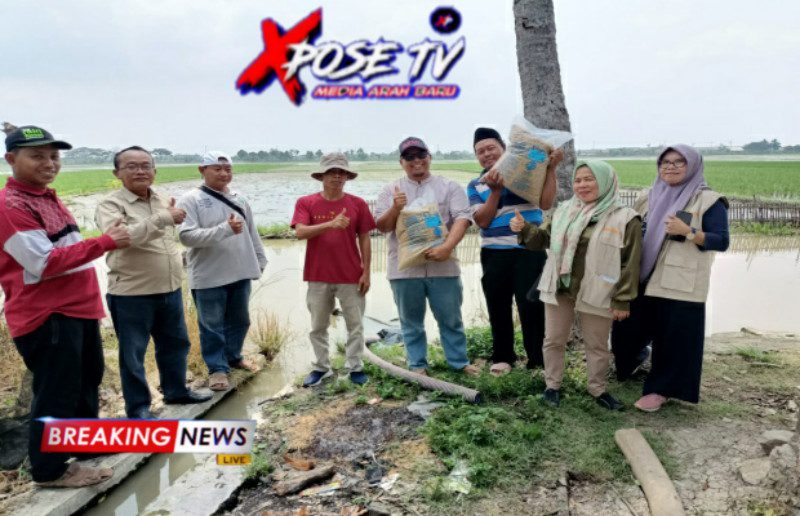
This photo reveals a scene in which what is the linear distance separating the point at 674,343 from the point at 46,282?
11.6ft

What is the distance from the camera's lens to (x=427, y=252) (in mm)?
3559

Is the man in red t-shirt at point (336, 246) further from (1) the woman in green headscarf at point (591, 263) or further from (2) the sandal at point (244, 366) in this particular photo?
(1) the woman in green headscarf at point (591, 263)

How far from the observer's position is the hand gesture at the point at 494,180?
132 inches

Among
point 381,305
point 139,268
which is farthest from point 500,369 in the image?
point 381,305

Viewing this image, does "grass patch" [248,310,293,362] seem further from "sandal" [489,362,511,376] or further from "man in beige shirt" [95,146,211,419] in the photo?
"sandal" [489,362,511,376]

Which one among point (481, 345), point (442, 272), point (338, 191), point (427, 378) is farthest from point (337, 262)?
point (481, 345)

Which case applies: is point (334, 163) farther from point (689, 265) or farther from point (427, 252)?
point (689, 265)

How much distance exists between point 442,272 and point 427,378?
2.55ft

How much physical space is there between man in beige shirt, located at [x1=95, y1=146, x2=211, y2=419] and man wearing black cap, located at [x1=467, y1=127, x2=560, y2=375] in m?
2.02

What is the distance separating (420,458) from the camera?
288 cm

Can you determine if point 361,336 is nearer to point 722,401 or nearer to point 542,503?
point 542,503

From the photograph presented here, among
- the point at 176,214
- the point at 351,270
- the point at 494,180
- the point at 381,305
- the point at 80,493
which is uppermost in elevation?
the point at 494,180

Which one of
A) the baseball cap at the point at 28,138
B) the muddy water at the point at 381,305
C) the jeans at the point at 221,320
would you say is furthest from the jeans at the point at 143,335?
the baseball cap at the point at 28,138

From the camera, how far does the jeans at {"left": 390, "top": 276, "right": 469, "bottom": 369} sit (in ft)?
12.3
